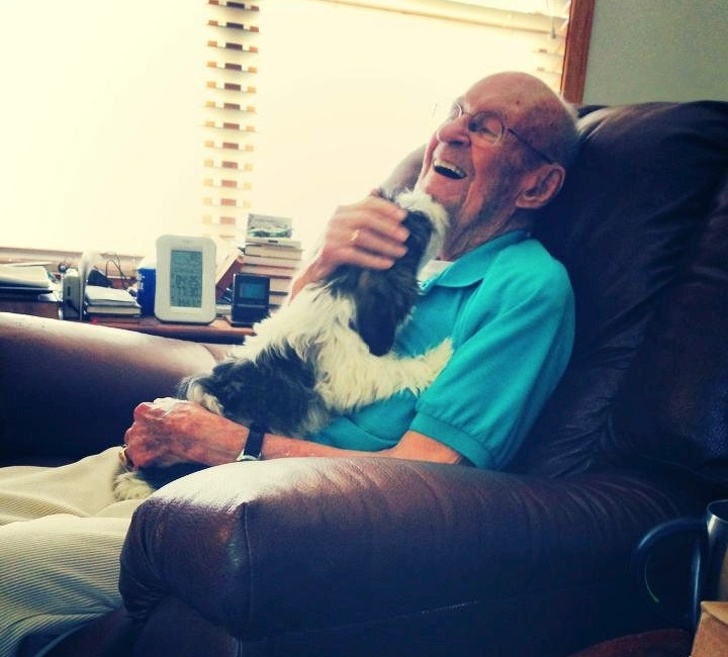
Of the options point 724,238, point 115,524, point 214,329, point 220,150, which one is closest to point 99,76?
point 220,150

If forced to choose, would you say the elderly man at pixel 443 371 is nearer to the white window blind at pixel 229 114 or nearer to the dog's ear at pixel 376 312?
the dog's ear at pixel 376 312

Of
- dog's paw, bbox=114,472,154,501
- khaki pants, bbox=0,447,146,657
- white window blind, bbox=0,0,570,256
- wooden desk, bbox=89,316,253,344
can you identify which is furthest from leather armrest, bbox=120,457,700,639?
white window blind, bbox=0,0,570,256

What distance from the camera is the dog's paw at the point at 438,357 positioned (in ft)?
4.38

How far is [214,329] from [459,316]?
866 millimetres

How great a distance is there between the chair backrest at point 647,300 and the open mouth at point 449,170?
8.1 inches

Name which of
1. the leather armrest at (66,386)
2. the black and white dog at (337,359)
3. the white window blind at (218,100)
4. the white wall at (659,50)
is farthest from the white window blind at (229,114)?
the black and white dog at (337,359)

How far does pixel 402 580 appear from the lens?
34.9 inches

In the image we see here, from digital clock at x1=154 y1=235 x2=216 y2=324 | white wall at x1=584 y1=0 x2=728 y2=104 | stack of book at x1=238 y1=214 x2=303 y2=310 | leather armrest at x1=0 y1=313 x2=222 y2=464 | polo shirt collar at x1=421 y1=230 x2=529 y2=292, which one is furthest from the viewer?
white wall at x1=584 y1=0 x2=728 y2=104

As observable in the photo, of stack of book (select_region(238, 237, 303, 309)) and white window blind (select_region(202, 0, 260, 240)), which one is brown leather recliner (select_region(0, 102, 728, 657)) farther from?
white window blind (select_region(202, 0, 260, 240))

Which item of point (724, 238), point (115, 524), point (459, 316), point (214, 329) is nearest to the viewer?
point (115, 524)

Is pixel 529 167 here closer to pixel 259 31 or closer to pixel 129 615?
pixel 129 615

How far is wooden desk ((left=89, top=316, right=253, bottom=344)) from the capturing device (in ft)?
6.49

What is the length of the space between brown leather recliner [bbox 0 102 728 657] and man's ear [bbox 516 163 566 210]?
1.4 inches

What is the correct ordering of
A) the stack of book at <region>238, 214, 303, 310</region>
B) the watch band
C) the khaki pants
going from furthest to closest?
the stack of book at <region>238, 214, 303, 310</region>, the watch band, the khaki pants
